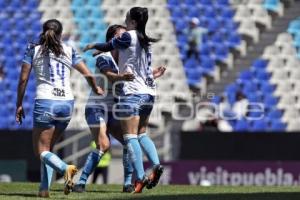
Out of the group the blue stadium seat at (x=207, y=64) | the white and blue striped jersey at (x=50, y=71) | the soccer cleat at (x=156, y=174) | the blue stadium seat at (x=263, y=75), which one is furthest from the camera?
the blue stadium seat at (x=207, y=64)

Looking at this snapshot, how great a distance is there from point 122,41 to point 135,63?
330 millimetres

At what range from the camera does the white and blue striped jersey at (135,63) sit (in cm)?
1002

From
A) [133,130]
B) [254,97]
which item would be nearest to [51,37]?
[133,130]

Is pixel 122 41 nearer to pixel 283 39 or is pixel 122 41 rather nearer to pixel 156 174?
pixel 156 174

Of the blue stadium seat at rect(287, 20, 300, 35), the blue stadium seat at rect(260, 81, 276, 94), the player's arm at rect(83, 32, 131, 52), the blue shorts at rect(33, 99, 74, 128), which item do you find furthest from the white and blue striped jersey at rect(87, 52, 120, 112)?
the blue stadium seat at rect(287, 20, 300, 35)

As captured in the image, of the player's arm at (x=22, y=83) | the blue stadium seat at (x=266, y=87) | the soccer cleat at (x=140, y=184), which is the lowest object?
the soccer cleat at (x=140, y=184)

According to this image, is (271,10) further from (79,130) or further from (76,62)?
(76,62)

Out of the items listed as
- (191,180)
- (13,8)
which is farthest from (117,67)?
(13,8)

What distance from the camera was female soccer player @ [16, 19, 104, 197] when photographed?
946cm

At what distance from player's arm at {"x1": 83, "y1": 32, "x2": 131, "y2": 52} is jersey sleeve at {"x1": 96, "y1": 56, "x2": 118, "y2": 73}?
52 cm

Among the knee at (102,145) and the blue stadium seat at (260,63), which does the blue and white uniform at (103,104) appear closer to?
the knee at (102,145)

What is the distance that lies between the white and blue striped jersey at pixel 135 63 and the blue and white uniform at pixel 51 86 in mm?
610

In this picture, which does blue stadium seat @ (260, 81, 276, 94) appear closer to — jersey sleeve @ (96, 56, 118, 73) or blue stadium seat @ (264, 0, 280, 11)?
blue stadium seat @ (264, 0, 280, 11)

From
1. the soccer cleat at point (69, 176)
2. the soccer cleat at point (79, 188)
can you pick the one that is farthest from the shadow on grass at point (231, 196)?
the soccer cleat at point (79, 188)
